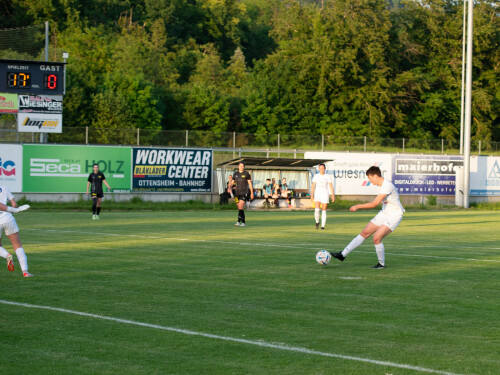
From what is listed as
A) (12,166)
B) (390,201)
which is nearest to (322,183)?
(390,201)

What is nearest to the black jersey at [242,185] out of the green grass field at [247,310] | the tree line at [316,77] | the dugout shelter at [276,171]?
the green grass field at [247,310]

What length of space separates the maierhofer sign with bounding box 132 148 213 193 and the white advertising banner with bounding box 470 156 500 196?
54.8 feet

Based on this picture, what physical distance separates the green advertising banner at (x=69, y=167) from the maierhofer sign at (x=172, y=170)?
60 cm

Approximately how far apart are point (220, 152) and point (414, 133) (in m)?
38.4

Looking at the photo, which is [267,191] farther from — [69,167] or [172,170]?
[69,167]

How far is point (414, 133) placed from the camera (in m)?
73.8

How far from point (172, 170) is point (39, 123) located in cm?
739

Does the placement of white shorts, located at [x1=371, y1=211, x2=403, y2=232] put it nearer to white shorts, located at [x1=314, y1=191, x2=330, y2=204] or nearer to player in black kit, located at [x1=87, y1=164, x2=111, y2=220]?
white shorts, located at [x1=314, y1=191, x2=330, y2=204]

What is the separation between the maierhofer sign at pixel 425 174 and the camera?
42812 mm

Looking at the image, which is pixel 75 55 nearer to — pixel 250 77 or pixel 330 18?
pixel 250 77

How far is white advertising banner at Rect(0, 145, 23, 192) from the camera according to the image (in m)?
35.2

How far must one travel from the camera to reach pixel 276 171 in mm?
40688

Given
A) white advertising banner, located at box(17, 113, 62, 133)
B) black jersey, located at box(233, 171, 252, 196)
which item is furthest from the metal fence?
black jersey, located at box(233, 171, 252, 196)

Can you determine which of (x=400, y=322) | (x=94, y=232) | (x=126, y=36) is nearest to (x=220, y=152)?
(x=94, y=232)
